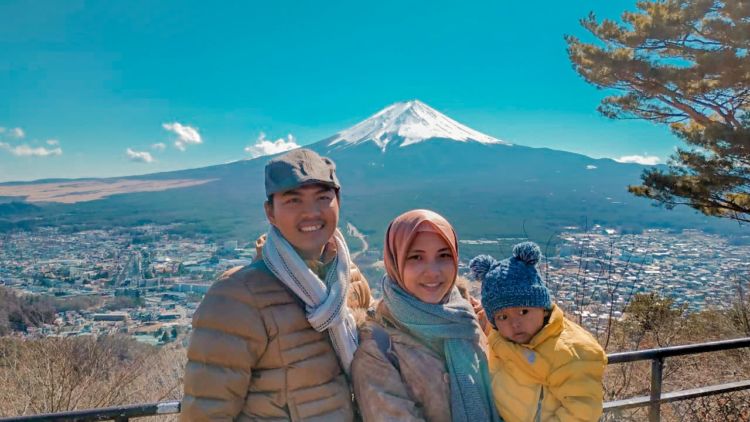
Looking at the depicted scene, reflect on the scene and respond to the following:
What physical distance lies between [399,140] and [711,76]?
113 m

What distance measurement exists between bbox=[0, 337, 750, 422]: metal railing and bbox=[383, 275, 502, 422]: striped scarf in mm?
988

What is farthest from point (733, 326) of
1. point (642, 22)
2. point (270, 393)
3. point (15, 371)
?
point (15, 371)

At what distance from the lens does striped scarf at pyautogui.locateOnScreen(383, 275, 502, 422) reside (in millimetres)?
1753

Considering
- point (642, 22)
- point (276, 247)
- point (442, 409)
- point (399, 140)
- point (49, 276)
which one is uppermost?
point (399, 140)

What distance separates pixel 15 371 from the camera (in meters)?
5.78

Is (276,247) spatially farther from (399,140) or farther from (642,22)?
(399,140)

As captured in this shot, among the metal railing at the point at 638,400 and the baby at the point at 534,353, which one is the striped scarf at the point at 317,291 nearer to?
the baby at the point at 534,353

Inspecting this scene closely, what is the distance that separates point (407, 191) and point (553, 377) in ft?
226

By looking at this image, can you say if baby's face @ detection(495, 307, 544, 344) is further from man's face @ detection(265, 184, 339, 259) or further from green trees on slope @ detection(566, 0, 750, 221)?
green trees on slope @ detection(566, 0, 750, 221)

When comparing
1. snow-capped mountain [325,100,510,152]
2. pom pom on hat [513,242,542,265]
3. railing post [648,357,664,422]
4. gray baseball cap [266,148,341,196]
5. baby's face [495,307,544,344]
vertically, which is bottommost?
railing post [648,357,664,422]

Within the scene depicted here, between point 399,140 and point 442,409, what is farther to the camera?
point 399,140

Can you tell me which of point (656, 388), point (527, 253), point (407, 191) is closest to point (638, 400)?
point (656, 388)

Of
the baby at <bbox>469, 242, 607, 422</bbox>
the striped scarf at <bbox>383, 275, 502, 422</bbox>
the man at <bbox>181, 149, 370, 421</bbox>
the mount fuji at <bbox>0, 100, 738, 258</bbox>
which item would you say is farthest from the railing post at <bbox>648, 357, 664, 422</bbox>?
the mount fuji at <bbox>0, 100, 738, 258</bbox>

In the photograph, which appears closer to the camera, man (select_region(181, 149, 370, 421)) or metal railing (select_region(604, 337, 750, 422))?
man (select_region(181, 149, 370, 421))
